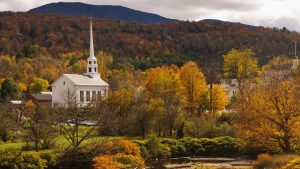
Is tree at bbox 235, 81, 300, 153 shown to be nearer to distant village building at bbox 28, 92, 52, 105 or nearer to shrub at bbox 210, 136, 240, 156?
shrub at bbox 210, 136, 240, 156

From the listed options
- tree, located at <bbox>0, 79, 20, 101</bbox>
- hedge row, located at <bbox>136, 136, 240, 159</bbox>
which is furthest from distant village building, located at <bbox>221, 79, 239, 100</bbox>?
hedge row, located at <bbox>136, 136, 240, 159</bbox>

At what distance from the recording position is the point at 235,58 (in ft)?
231

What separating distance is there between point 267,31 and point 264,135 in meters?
133

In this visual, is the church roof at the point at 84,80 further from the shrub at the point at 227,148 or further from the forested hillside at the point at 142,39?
the forested hillside at the point at 142,39

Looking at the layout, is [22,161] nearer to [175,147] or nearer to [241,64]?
[175,147]

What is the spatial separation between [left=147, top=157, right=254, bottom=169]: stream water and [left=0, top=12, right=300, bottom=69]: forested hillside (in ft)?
278

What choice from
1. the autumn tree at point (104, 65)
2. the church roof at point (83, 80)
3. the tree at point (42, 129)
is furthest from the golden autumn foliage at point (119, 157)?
the autumn tree at point (104, 65)

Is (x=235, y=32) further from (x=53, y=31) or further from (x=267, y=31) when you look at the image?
(x=53, y=31)

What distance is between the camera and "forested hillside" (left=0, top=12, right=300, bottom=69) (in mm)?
142000

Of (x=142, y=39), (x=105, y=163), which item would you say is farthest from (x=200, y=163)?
(x=142, y=39)

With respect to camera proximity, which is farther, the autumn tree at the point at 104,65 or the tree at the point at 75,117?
the autumn tree at the point at 104,65

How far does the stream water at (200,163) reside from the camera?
41.8m

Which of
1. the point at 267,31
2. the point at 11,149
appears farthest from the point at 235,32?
the point at 11,149

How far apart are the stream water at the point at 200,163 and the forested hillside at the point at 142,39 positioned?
84.8m
